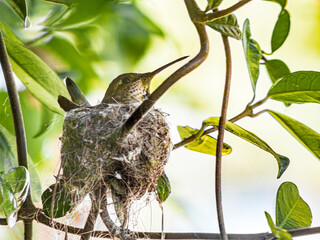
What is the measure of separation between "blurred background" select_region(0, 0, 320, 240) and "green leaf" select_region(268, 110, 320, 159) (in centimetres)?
25

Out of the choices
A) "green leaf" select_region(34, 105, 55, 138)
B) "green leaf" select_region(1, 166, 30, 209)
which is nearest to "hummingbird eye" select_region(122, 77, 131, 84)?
"green leaf" select_region(34, 105, 55, 138)

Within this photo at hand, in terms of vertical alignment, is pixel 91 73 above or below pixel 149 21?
below

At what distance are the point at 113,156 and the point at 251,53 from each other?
0.28 meters

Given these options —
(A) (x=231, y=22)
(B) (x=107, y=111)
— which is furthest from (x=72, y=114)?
(A) (x=231, y=22)

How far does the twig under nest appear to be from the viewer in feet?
2.53

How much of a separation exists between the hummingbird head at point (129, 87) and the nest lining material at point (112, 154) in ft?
0.97

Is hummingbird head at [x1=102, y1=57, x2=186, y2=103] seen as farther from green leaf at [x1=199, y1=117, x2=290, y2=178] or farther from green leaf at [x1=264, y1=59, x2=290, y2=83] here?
green leaf at [x1=199, y1=117, x2=290, y2=178]

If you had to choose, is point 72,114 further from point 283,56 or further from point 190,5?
point 283,56

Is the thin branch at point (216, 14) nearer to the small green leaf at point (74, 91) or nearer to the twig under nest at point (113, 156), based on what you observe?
the twig under nest at point (113, 156)

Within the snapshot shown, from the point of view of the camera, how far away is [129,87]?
121cm

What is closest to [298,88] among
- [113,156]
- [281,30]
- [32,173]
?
[281,30]

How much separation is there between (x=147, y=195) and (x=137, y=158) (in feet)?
0.29

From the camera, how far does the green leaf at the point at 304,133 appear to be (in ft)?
2.69

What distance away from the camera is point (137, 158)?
2.63 ft
